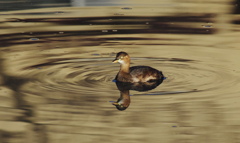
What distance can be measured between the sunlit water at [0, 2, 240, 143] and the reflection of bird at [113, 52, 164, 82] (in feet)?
0.79

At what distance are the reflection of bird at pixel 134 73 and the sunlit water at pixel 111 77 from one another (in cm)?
24

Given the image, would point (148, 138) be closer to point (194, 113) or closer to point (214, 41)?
point (194, 113)

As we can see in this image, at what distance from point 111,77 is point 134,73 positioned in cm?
50

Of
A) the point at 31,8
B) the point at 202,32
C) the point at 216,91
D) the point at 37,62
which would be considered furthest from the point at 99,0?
the point at 216,91

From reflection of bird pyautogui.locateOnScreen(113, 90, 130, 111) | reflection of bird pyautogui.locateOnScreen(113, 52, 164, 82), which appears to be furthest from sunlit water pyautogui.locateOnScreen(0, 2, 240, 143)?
reflection of bird pyautogui.locateOnScreen(113, 52, 164, 82)

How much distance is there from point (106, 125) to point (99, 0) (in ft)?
41.7

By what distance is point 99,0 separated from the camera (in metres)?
21.3

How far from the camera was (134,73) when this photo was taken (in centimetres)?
1182

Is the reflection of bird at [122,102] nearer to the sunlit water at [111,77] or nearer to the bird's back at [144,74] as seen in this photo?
the sunlit water at [111,77]

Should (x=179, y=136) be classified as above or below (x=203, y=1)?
above

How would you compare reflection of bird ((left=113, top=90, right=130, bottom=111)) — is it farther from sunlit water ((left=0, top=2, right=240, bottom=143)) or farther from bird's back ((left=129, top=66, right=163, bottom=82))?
bird's back ((left=129, top=66, right=163, bottom=82))

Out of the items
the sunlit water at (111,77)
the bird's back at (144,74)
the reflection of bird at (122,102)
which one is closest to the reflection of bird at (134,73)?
the bird's back at (144,74)

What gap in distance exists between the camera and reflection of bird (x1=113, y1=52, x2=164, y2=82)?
11.6 metres

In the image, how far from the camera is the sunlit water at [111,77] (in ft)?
28.8
